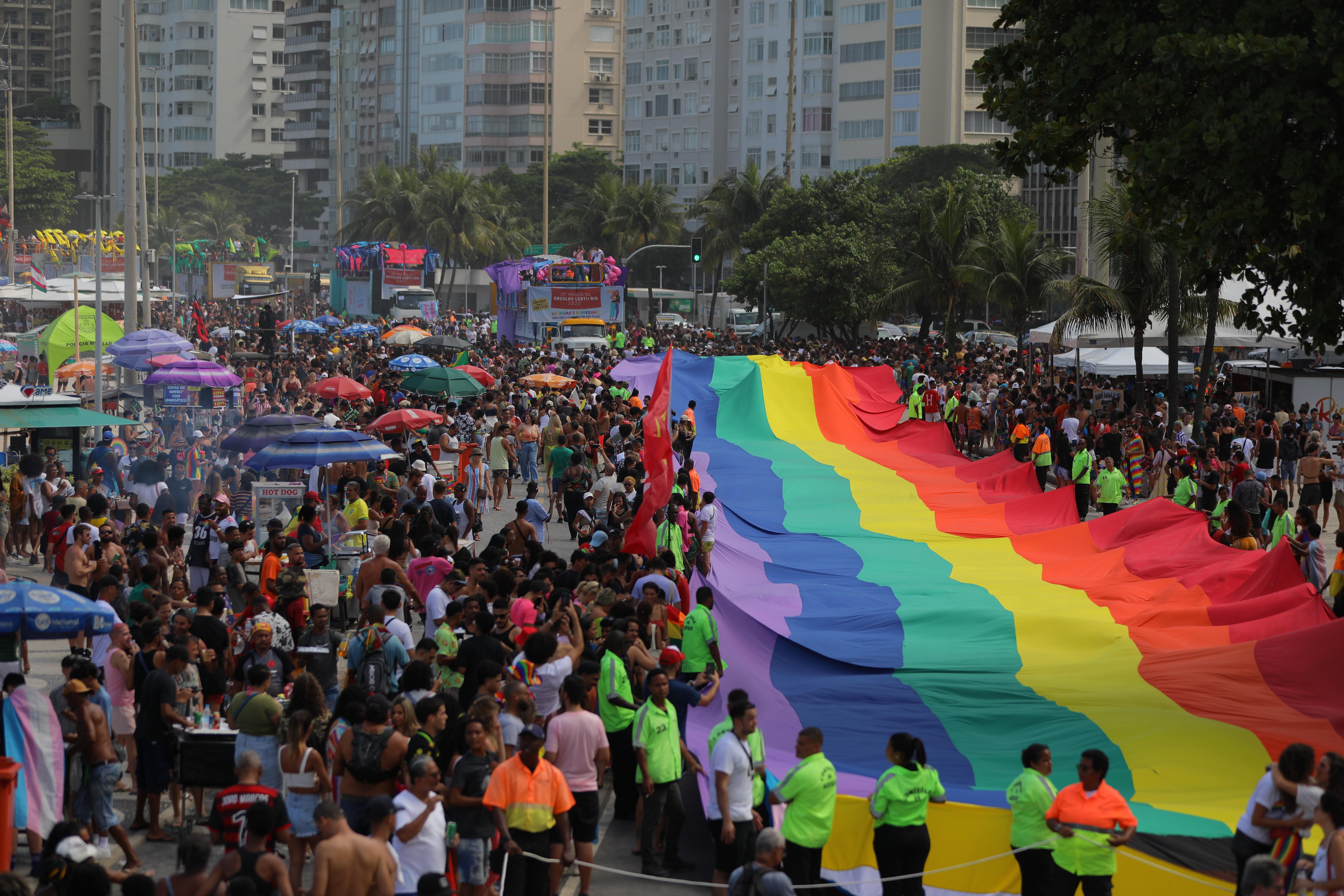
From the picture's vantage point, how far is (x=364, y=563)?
14.4 meters

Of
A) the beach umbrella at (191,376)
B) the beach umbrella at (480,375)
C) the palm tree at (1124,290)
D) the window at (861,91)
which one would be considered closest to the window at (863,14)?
the window at (861,91)

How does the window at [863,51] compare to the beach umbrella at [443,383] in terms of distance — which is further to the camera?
the window at [863,51]

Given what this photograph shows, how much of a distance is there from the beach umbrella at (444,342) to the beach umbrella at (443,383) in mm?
12029

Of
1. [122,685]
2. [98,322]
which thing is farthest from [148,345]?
[122,685]

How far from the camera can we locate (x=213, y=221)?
12688 centimetres

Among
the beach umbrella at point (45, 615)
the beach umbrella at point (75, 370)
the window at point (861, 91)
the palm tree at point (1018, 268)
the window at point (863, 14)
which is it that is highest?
the window at point (863, 14)

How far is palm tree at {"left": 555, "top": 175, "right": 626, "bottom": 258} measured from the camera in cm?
8394

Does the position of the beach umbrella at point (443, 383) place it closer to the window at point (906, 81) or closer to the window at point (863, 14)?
the window at point (906, 81)

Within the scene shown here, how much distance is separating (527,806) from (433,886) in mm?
1259

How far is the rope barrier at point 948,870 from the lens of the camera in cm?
878

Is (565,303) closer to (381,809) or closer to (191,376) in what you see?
(191,376)

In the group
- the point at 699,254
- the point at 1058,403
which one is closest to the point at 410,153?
the point at 699,254

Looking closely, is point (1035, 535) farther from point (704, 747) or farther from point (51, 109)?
point (51, 109)

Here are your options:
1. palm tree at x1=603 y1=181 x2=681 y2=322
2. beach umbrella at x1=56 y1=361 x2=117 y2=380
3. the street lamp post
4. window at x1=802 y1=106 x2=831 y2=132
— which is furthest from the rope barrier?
window at x1=802 y1=106 x2=831 y2=132
